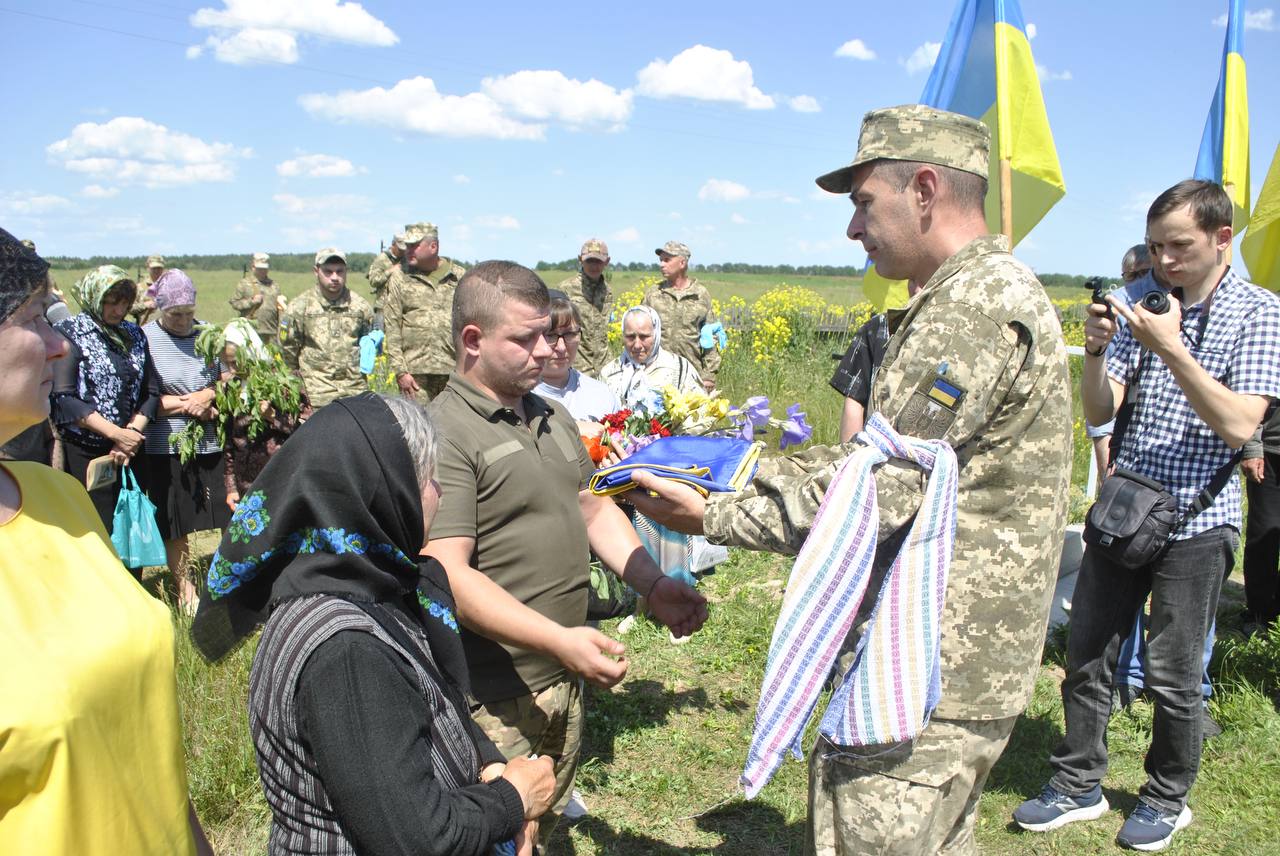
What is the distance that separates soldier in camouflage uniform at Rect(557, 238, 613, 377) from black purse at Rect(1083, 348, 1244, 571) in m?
6.92

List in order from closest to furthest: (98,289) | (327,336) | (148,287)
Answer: (98,289) < (327,336) < (148,287)

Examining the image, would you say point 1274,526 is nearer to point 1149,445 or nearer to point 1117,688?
point 1117,688

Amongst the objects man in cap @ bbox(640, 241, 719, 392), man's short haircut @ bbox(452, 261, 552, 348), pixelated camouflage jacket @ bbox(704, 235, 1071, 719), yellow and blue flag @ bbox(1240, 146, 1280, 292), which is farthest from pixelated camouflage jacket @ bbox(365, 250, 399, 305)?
pixelated camouflage jacket @ bbox(704, 235, 1071, 719)

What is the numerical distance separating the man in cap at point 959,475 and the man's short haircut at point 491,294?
0.90 m

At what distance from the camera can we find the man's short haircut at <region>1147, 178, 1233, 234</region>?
3.30m

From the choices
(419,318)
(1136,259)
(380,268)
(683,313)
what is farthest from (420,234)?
(1136,259)

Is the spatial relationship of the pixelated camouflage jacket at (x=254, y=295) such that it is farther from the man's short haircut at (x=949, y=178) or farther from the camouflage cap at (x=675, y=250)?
the man's short haircut at (x=949, y=178)

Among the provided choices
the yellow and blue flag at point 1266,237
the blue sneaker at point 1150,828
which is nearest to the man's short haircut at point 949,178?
the blue sneaker at point 1150,828

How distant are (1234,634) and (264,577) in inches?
233

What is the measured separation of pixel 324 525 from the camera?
1.64 m

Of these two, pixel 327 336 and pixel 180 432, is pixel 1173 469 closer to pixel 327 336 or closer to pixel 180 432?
pixel 180 432

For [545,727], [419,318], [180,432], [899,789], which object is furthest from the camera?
[419,318]

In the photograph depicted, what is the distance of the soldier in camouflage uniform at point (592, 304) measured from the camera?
9914 millimetres

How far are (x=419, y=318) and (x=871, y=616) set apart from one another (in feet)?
26.8
